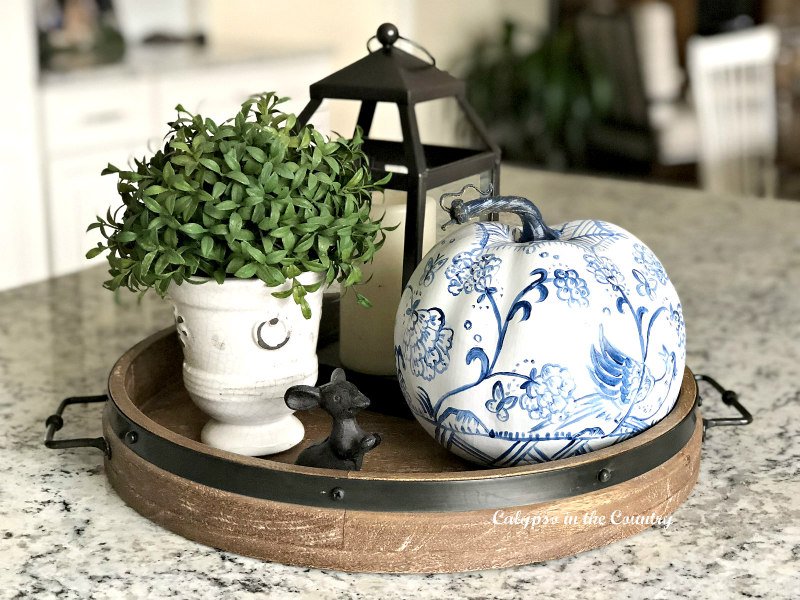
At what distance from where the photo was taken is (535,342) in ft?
2.48

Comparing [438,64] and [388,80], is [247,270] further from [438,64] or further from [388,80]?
[438,64]

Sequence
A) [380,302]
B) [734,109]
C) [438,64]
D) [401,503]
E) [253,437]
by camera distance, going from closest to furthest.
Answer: [401,503] → [253,437] → [380,302] → [734,109] → [438,64]

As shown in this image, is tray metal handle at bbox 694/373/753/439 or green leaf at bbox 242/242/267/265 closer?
green leaf at bbox 242/242/267/265

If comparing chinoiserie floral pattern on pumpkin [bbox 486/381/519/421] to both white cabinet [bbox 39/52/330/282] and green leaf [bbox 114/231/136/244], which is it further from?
white cabinet [bbox 39/52/330/282]

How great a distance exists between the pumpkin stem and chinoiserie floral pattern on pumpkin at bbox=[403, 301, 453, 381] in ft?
0.24

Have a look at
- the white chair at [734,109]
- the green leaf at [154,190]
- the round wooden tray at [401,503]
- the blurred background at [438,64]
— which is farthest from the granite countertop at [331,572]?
the white chair at [734,109]

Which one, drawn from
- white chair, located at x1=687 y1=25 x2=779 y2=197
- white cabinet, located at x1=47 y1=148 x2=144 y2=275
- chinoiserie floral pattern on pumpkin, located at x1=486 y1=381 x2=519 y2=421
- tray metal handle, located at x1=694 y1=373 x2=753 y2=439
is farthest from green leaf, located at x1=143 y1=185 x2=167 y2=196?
white chair, located at x1=687 y1=25 x2=779 y2=197

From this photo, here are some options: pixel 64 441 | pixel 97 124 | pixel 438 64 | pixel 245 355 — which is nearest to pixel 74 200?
pixel 97 124

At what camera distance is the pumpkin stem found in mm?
796

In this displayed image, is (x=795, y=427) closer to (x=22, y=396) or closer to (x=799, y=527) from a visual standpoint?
(x=799, y=527)

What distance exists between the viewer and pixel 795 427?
3.31 ft

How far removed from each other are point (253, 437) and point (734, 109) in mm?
3462

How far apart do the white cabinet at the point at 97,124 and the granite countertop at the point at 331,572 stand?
1.89m

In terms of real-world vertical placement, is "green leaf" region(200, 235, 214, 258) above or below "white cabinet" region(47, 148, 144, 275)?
above
